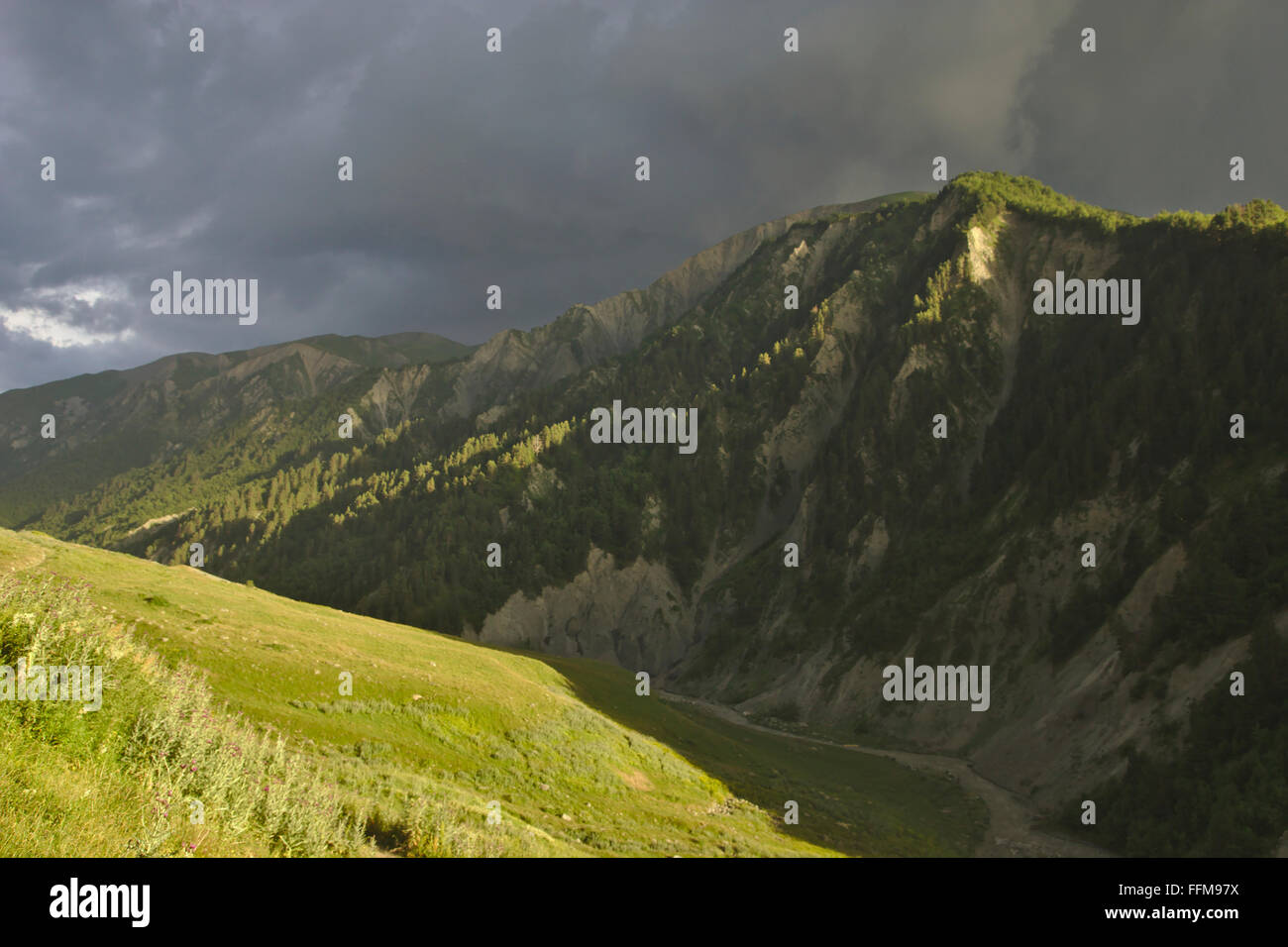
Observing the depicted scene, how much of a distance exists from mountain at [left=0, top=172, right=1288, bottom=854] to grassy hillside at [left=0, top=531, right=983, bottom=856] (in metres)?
16.1

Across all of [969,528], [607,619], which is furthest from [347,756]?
[607,619]

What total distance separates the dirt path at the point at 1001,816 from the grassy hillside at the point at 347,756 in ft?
6.98

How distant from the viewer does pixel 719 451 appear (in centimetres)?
16312

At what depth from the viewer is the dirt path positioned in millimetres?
42003

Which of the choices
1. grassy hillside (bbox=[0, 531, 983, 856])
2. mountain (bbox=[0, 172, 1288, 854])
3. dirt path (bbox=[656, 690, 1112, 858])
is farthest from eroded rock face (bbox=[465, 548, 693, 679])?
grassy hillside (bbox=[0, 531, 983, 856])

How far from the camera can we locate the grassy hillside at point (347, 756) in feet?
37.3

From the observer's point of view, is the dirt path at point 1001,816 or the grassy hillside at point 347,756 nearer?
the grassy hillside at point 347,756

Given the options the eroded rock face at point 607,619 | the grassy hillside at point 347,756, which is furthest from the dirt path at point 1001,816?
the eroded rock face at point 607,619

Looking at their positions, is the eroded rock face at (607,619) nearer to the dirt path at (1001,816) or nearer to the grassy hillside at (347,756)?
the dirt path at (1001,816)

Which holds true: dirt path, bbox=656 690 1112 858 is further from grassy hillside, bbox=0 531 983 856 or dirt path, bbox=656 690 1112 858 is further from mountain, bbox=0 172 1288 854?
grassy hillside, bbox=0 531 983 856
